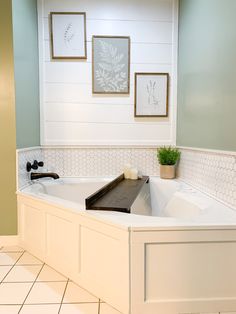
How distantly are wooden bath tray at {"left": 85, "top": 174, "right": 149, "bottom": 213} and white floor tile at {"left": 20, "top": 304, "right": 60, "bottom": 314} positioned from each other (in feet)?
2.14

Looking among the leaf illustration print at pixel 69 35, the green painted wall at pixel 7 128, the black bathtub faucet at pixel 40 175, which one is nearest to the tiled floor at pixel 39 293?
the green painted wall at pixel 7 128

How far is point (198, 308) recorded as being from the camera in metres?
1.59

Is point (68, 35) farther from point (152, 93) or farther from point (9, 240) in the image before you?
point (9, 240)

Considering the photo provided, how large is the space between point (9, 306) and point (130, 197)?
1115 mm

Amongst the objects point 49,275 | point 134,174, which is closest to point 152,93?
point 134,174

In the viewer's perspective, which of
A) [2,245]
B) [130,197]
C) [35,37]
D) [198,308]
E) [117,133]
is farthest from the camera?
[117,133]

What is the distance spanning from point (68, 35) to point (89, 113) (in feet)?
3.02

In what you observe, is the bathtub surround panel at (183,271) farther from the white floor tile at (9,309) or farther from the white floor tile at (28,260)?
the white floor tile at (28,260)

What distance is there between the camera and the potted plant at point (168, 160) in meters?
3.02

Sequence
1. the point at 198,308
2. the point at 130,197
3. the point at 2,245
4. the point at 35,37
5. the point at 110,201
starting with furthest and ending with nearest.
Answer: the point at 35,37, the point at 2,245, the point at 130,197, the point at 110,201, the point at 198,308

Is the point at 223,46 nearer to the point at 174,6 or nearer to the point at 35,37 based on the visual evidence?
the point at 174,6

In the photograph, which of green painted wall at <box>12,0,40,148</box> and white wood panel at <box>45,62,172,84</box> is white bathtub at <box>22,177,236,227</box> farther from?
white wood panel at <box>45,62,172,84</box>

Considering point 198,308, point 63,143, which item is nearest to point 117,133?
point 63,143

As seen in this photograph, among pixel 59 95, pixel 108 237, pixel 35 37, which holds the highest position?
pixel 35 37
